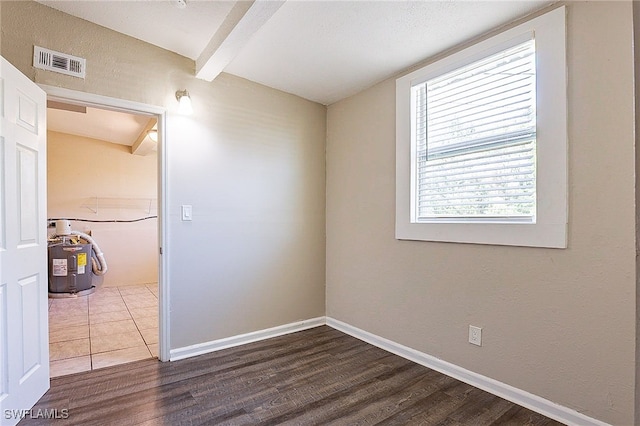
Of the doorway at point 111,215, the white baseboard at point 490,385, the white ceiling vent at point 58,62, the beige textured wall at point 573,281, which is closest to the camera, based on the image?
the beige textured wall at point 573,281

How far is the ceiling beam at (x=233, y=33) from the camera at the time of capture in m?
1.89

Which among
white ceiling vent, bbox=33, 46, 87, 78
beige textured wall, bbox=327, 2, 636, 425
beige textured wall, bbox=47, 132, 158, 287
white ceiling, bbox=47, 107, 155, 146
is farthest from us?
beige textured wall, bbox=47, 132, 158, 287

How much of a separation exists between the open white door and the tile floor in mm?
526

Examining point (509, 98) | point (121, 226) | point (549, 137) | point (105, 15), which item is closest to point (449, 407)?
point (549, 137)

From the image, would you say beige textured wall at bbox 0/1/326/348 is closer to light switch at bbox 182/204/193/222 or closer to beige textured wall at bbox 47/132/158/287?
light switch at bbox 182/204/193/222

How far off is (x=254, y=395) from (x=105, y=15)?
2.66 m

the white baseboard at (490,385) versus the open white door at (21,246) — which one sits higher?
the open white door at (21,246)

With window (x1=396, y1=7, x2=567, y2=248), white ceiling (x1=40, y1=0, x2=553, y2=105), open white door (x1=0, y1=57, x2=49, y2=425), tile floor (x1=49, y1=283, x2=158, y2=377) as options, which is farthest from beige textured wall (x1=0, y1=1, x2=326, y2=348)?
window (x1=396, y1=7, x2=567, y2=248)

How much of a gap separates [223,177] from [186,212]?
1.41ft

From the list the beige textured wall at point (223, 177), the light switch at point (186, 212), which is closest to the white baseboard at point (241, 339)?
the beige textured wall at point (223, 177)

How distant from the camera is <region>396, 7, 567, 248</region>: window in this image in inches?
72.9

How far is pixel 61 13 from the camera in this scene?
218 cm

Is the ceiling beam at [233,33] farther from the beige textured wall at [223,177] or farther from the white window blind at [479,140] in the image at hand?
the white window blind at [479,140]

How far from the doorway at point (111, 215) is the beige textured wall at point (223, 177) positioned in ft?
2.95
